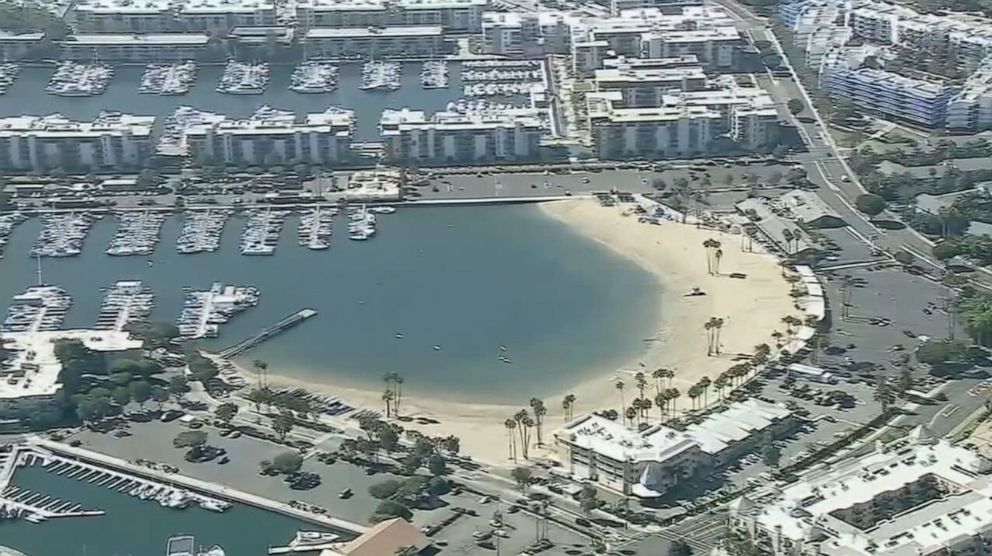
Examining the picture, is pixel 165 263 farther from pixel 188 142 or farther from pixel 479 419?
pixel 479 419

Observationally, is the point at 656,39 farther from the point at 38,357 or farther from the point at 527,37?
the point at 38,357

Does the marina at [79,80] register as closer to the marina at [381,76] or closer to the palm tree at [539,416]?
the marina at [381,76]

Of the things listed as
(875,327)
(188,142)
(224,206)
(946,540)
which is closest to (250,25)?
(188,142)

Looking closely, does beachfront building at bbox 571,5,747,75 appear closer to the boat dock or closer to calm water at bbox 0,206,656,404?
calm water at bbox 0,206,656,404

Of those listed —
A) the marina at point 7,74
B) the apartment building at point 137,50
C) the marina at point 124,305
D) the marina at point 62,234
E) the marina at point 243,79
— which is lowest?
the marina at point 124,305

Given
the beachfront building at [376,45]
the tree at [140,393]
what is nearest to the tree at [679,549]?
the tree at [140,393]

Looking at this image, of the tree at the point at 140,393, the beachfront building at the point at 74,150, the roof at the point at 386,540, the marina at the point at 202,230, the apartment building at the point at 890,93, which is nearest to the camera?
the roof at the point at 386,540
